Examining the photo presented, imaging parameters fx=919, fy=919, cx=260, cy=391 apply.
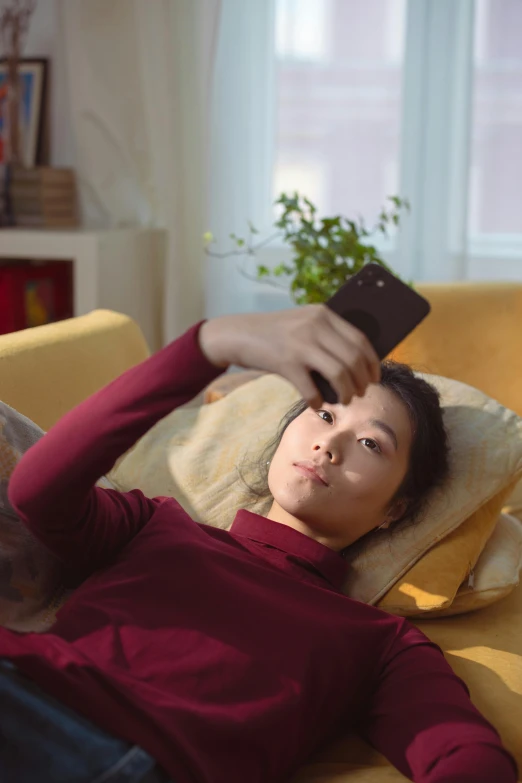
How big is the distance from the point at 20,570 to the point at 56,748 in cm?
31

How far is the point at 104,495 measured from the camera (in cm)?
117

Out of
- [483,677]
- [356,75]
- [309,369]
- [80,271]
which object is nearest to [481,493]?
[483,677]

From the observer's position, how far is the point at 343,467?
1.24m

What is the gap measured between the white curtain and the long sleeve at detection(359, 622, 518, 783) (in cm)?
194

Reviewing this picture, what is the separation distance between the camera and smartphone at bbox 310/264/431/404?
883 mm

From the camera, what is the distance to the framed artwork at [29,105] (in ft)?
10.1

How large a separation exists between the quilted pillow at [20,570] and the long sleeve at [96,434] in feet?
0.35

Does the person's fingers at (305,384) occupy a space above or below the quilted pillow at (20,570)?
above

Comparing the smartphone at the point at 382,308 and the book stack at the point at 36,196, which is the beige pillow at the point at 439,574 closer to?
the smartphone at the point at 382,308

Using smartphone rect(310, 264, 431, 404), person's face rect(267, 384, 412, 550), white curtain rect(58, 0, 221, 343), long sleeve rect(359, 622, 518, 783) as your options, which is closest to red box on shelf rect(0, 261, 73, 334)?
white curtain rect(58, 0, 221, 343)

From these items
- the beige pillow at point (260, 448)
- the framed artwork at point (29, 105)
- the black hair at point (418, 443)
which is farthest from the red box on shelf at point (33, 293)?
the black hair at point (418, 443)

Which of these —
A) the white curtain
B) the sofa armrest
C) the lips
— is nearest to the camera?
the lips

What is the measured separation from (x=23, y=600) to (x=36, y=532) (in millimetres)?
161

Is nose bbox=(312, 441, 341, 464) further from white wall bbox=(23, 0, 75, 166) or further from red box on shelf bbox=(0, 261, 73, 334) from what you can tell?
white wall bbox=(23, 0, 75, 166)
